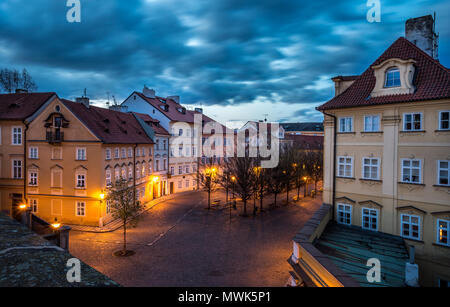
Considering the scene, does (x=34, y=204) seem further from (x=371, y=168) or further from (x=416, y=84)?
(x=416, y=84)

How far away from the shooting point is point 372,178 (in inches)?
638

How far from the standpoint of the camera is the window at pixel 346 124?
55.9 ft

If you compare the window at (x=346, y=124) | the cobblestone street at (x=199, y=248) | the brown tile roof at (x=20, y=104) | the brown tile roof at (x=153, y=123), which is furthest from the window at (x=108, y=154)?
the window at (x=346, y=124)

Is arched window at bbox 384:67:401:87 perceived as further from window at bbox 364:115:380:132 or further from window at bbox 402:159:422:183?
window at bbox 402:159:422:183

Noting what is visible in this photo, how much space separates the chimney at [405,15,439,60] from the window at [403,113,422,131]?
21.5 feet

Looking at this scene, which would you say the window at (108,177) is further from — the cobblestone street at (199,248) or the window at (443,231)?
the window at (443,231)

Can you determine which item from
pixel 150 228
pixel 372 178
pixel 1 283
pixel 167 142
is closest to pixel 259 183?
pixel 150 228

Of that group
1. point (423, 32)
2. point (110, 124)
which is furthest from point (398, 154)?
point (110, 124)

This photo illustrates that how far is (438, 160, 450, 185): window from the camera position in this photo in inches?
539

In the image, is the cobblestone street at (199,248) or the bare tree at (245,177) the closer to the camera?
the cobblestone street at (199,248)

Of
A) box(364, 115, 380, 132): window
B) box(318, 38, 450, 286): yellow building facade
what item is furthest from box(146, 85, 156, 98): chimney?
box(364, 115, 380, 132): window

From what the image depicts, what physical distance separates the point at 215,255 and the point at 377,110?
13185 millimetres

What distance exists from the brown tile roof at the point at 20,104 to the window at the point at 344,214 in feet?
90.6
